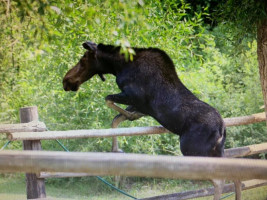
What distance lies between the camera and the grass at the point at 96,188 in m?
7.11

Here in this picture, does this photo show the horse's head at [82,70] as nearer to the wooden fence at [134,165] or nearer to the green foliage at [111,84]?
the green foliage at [111,84]

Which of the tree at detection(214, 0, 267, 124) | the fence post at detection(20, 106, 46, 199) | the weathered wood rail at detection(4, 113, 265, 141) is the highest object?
the tree at detection(214, 0, 267, 124)

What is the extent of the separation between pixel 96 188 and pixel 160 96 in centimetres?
352

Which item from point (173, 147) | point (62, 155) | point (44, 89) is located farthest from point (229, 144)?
point (62, 155)

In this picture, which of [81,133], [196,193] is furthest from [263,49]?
[81,133]

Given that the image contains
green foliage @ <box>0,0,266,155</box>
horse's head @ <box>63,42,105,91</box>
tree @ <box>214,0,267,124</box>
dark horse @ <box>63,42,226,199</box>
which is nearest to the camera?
dark horse @ <box>63,42,226,199</box>

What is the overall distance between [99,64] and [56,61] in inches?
75.4

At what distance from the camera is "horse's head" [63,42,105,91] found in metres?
5.04

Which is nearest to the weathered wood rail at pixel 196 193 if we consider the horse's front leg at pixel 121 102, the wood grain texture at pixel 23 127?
the horse's front leg at pixel 121 102

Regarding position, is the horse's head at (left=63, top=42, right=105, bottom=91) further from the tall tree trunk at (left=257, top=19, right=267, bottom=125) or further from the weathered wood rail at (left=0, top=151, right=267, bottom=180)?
the weathered wood rail at (left=0, top=151, right=267, bottom=180)

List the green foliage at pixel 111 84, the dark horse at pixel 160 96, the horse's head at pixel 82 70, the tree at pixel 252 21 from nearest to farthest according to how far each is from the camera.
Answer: the dark horse at pixel 160 96, the tree at pixel 252 21, the horse's head at pixel 82 70, the green foliage at pixel 111 84

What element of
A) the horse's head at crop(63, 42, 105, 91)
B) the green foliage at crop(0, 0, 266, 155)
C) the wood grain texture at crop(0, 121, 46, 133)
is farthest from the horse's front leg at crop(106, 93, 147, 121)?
the green foliage at crop(0, 0, 266, 155)

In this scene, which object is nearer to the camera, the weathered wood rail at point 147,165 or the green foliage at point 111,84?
the weathered wood rail at point 147,165

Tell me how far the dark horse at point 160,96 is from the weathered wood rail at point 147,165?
235 centimetres
